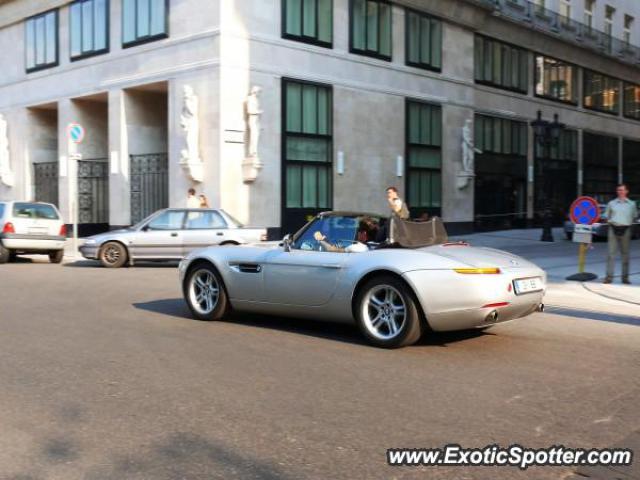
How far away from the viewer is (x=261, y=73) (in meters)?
22.4

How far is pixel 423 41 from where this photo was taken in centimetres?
2773

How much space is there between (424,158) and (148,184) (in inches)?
434

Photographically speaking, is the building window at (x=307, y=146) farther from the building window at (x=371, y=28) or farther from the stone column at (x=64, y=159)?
the stone column at (x=64, y=159)

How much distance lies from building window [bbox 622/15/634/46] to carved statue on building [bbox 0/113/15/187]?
3545cm

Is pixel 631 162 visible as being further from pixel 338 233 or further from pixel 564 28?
pixel 338 233

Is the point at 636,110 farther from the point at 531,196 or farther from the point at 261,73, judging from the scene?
the point at 261,73

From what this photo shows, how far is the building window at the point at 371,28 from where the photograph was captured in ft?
82.4

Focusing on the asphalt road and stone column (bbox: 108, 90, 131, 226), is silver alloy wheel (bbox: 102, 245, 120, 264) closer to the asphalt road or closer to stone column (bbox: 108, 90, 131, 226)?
the asphalt road

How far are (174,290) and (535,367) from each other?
22.8 ft

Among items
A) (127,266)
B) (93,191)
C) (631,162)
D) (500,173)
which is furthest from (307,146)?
(631,162)

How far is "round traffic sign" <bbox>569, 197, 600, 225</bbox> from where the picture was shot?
38.1 ft

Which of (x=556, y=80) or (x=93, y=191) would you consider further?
(x=556, y=80)

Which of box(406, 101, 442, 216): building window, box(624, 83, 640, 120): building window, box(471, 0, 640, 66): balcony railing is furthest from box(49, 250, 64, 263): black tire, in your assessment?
box(624, 83, 640, 120): building window

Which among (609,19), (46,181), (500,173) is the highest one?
(609,19)
